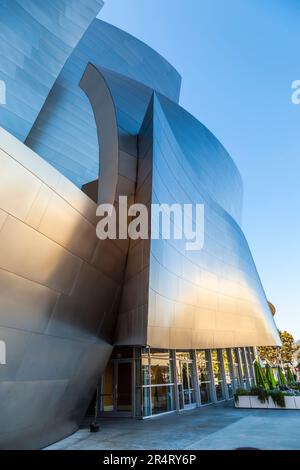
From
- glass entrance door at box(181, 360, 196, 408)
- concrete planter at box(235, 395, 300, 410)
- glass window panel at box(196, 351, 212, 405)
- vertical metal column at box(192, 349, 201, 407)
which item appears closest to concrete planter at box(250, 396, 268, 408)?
concrete planter at box(235, 395, 300, 410)

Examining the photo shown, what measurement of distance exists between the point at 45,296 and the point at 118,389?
9872 mm

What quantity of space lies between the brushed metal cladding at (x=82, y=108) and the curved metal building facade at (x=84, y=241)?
0.08 metres

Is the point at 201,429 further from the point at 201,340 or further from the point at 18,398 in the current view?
the point at 18,398

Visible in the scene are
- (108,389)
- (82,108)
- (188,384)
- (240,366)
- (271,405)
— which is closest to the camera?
(108,389)

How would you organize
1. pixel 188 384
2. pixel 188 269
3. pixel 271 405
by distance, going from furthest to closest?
pixel 188 384
pixel 271 405
pixel 188 269

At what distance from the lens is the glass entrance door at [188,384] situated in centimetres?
1738

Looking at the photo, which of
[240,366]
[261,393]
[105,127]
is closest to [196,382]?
[261,393]

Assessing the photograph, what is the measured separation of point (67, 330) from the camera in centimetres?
886

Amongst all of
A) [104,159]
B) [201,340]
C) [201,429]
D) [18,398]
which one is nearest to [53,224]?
[18,398]

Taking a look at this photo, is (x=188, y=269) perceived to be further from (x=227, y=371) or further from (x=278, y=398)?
(x=227, y=371)

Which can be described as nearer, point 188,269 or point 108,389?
point 188,269

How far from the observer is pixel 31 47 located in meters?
15.0

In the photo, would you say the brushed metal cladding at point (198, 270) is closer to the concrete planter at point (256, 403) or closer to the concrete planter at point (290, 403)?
the concrete planter at point (256, 403)

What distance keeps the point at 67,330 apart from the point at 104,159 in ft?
23.9
